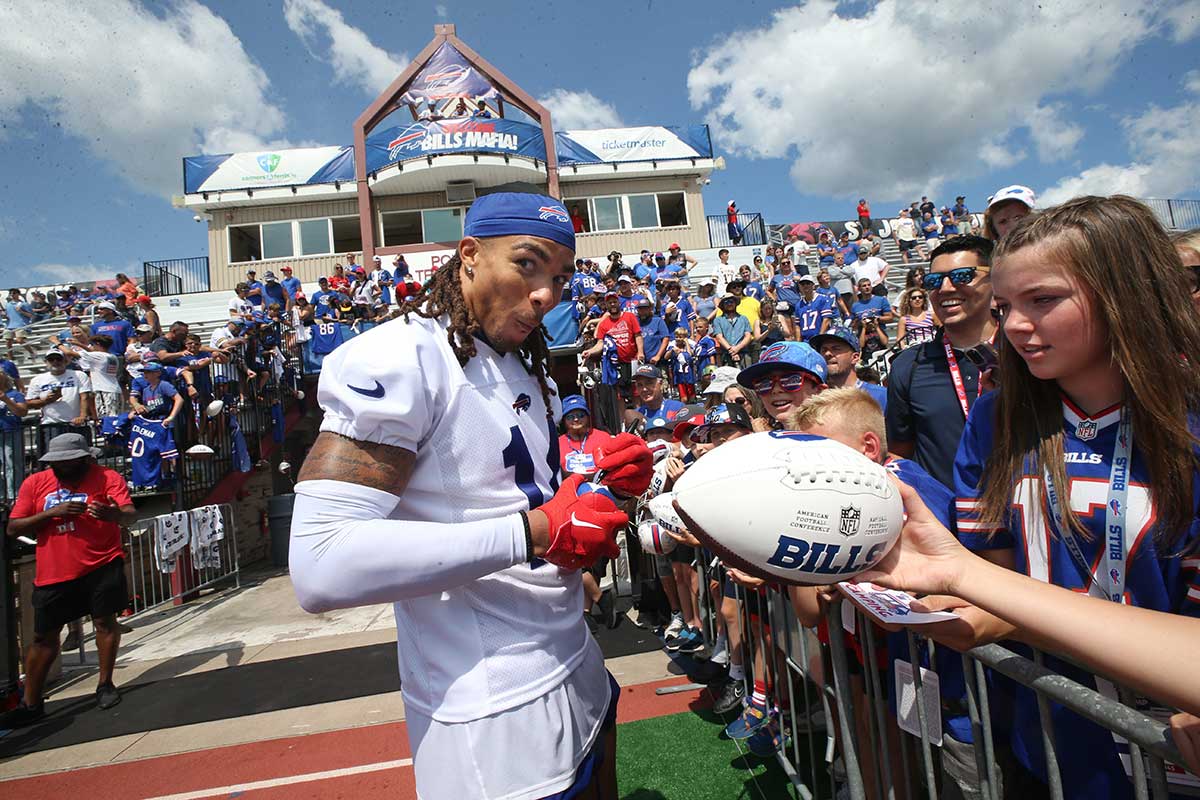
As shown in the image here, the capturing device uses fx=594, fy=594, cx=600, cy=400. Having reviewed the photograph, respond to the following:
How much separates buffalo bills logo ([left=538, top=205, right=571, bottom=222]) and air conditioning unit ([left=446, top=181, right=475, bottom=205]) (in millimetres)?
22398

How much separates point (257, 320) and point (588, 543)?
506 inches

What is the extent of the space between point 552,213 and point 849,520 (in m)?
→ 1.15

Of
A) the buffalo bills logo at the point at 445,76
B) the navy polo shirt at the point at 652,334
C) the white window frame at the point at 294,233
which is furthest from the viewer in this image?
the white window frame at the point at 294,233

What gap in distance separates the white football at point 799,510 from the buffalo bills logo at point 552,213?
854 mm

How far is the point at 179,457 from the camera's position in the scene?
899 centimetres

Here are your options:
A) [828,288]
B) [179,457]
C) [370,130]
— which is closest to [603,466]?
[179,457]

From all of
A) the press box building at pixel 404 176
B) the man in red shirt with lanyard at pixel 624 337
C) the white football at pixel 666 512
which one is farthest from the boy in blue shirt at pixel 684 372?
the press box building at pixel 404 176

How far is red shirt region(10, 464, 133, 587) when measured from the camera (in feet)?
16.9

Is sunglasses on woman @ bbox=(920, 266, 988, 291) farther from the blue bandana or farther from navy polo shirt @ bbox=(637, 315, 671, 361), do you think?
navy polo shirt @ bbox=(637, 315, 671, 361)

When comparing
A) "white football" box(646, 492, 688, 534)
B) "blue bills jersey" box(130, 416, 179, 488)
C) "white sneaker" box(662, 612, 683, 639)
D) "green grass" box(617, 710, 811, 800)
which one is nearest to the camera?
"white football" box(646, 492, 688, 534)

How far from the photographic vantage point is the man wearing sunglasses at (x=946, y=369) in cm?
294

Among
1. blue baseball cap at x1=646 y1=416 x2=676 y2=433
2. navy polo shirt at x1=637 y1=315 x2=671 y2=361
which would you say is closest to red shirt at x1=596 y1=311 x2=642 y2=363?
navy polo shirt at x1=637 y1=315 x2=671 y2=361

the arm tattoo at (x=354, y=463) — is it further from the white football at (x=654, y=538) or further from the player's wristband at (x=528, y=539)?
the white football at (x=654, y=538)

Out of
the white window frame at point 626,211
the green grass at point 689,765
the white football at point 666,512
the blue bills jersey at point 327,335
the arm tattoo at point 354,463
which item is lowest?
the green grass at point 689,765
